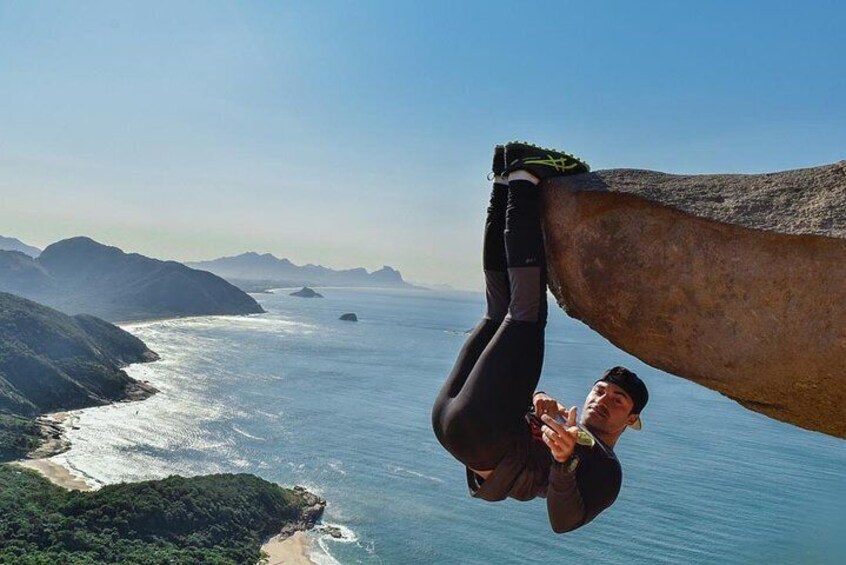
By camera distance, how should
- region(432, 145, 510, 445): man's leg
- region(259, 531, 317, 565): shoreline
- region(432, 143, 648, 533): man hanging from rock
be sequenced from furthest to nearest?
region(259, 531, 317, 565): shoreline
region(432, 145, 510, 445): man's leg
region(432, 143, 648, 533): man hanging from rock

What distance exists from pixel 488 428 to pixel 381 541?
29.7 metres

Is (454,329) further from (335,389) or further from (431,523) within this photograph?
(431,523)

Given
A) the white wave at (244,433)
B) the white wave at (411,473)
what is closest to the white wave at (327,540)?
the white wave at (411,473)

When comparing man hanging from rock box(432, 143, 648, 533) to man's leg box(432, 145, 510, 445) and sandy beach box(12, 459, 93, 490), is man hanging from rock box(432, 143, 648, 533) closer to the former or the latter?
man's leg box(432, 145, 510, 445)

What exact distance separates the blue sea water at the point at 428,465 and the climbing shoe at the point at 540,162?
28.0 metres

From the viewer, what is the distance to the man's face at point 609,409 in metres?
3.96

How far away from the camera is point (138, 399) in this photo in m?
54.3

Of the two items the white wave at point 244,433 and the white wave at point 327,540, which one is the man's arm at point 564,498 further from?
the white wave at point 244,433

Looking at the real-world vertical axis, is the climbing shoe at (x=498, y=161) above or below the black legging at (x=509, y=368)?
above

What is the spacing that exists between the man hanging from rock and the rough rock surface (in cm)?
23

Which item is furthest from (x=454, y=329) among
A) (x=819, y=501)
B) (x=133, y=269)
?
(x=819, y=501)

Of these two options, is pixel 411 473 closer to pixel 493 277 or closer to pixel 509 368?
pixel 493 277

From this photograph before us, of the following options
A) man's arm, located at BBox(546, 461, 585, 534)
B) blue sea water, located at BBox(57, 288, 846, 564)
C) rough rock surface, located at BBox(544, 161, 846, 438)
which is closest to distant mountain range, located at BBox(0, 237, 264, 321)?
blue sea water, located at BBox(57, 288, 846, 564)

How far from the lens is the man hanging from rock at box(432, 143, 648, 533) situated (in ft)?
11.5
